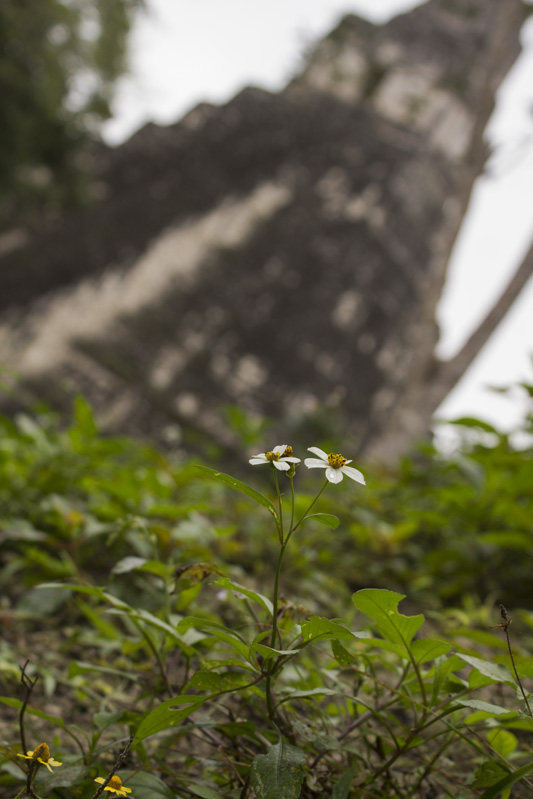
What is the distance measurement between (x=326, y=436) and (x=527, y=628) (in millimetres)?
3686

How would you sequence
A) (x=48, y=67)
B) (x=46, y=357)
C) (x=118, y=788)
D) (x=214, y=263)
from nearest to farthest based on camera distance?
1. (x=118, y=788)
2. (x=48, y=67)
3. (x=46, y=357)
4. (x=214, y=263)

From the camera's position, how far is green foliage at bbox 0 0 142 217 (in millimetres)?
6078

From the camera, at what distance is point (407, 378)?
8555 millimetres

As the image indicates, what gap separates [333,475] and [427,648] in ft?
1.08

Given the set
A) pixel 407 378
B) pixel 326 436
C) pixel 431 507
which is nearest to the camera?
pixel 431 507

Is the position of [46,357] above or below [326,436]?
above

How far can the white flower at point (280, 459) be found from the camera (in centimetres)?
74

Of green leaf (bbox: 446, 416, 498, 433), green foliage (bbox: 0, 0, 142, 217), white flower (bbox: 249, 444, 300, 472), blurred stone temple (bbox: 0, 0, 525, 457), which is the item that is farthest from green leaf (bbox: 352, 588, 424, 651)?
green foliage (bbox: 0, 0, 142, 217)

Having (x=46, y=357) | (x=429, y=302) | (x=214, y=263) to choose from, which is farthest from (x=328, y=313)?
(x=46, y=357)

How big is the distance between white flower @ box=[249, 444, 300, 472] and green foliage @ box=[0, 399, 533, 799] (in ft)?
0.07

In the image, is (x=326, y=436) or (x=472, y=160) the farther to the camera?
(x=472, y=160)

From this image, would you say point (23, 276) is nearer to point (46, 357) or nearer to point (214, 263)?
point (46, 357)

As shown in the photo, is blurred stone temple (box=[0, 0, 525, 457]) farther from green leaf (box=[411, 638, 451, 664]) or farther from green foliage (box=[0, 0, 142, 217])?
green leaf (box=[411, 638, 451, 664])

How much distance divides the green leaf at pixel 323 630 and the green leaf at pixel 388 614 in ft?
0.17
